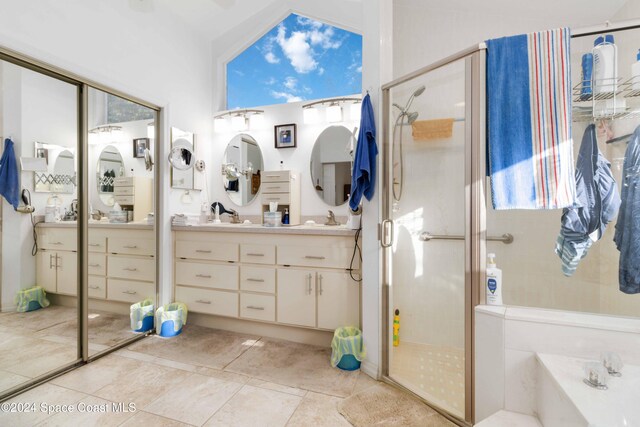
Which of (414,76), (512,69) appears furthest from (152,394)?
(512,69)

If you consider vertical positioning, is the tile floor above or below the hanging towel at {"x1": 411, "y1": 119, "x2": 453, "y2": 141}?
below

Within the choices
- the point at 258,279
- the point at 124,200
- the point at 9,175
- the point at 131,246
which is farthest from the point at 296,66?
the point at 9,175

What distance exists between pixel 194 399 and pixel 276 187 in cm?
182

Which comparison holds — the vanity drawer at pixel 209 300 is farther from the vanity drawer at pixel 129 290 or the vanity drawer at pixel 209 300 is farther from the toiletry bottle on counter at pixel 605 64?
the toiletry bottle on counter at pixel 605 64

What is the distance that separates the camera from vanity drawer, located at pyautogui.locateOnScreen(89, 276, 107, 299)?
2.20 metres

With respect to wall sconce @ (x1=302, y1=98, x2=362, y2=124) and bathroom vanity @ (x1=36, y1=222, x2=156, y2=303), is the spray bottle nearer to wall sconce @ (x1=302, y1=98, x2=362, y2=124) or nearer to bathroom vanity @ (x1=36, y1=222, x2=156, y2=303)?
wall sconce @ (x1=302, y1=98, x2=362, y2=124)

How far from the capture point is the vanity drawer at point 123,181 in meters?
2.41

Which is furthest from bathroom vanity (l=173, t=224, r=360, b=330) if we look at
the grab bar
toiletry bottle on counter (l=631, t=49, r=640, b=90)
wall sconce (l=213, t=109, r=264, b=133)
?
toiletry bottle on counter (l=631, t=49, r=640, b=90)

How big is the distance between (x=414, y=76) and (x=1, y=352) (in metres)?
3.02

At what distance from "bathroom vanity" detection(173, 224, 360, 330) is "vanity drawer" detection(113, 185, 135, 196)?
0.49 meters

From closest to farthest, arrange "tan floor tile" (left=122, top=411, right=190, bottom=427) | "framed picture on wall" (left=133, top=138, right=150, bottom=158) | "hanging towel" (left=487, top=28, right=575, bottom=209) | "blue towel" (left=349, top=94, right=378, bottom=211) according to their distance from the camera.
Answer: "hanging towel" (left=487, top=28, right=575, bottom=209) → "tan floor tile" (left=122, top=411, right=190, bottom=427) → "blue towel" (left=349, top=94, right=378, bottom=211) → "framed picture on wall" (left=133, top=138, right=150, bottom=158)

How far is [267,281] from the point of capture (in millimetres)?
2482

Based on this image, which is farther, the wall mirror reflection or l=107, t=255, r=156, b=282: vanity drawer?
the wall mirror reflection

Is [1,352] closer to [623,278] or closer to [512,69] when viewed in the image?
[512,69]
